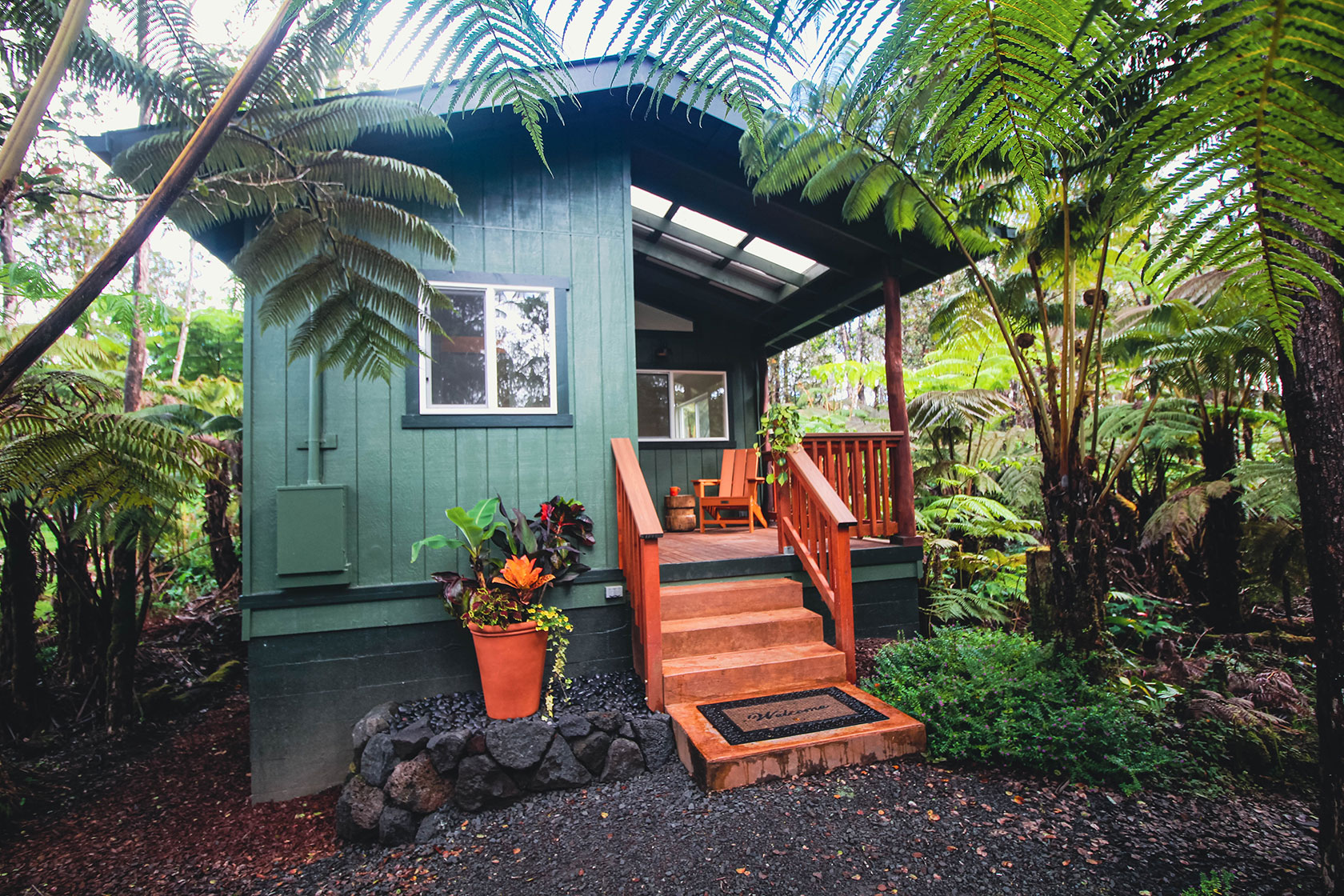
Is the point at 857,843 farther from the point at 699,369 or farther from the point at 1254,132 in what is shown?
the point at 699,369

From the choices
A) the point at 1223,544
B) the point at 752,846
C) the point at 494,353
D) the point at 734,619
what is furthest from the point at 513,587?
the point at 1223,544

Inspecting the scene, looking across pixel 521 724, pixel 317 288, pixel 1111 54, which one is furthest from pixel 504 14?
pixel 521 724

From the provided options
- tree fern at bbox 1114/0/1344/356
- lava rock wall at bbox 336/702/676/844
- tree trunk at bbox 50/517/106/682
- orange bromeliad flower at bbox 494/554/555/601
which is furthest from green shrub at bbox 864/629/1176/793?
tree trunk at bbox 50/517/106/682

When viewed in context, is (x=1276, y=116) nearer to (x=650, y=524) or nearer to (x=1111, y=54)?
(x=1111, y=54)

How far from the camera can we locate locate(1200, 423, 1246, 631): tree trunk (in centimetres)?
481

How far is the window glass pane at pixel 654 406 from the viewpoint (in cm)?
789

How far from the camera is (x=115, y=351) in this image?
6.98 meters

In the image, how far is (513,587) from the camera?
3654 millimetres

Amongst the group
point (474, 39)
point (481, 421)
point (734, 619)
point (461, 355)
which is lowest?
point (734, 619)

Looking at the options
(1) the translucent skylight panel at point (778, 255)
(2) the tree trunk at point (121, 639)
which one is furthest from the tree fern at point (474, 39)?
(2) the tree trunk at point (121, 639)

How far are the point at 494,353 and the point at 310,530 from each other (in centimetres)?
161

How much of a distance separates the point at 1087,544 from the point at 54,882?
18.4ft

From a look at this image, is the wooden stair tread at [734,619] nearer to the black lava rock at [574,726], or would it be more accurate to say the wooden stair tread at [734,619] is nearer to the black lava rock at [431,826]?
the black lava rock at [574,726]

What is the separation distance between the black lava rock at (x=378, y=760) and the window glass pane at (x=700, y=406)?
513 centimetres
